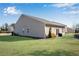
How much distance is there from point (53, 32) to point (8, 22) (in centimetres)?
51

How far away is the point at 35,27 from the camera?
3012 millimetres

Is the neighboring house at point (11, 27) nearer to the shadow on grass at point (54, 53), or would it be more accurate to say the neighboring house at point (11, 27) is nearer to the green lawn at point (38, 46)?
the green lawn at point (38, 46)

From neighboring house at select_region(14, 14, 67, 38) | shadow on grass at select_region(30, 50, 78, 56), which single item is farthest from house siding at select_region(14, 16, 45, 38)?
shadow on grass at select_region(30, 50, 78, 56)

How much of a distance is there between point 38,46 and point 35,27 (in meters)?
0.21

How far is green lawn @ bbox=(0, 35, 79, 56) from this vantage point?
295 cm

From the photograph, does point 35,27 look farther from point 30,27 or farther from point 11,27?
point 11,27

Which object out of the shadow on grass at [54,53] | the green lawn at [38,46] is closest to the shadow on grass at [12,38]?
the green lawn at [38,46]

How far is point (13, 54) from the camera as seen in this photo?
297 centimetres

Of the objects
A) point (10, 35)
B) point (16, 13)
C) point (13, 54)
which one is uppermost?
point (16, 13)

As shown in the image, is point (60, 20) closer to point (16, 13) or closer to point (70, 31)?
point (70, 31)

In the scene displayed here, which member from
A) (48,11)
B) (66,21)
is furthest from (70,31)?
(48,11)

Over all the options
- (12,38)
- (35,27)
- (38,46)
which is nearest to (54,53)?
(38,46)

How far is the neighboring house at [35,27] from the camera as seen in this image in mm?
3002

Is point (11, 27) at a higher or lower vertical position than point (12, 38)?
higher
